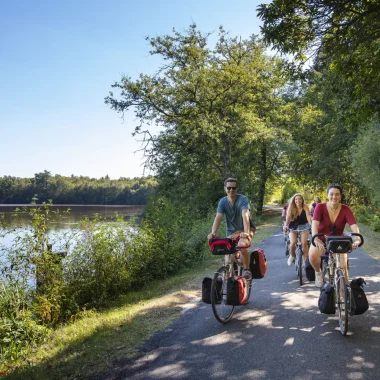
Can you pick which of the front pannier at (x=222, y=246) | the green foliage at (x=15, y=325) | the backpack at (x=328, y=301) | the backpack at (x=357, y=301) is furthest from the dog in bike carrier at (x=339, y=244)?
the green foliage at (x=15, y=325)

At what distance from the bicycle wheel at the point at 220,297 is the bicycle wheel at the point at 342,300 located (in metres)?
1.54

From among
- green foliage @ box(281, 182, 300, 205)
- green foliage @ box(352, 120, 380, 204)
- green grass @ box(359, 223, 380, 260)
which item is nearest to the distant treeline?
green foliage @ box(281, 182, 300, 205)

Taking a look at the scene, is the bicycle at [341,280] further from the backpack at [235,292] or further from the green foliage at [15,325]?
the green foliage at [15,325]

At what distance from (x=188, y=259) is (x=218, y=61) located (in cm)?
1746

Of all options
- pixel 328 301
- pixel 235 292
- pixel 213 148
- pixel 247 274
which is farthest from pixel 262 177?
pixel 328 301

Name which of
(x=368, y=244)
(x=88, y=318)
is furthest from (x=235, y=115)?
(x=88, y=318)

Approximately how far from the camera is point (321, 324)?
5.41 meters

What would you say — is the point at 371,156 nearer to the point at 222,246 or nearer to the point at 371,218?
the point at 371,218

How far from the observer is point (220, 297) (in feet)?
18.1

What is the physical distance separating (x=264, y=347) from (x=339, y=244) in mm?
1607

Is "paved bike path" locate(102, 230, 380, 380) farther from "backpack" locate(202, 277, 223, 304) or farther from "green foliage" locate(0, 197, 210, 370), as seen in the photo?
"green foliage" locate(0, 197, 210, 370)

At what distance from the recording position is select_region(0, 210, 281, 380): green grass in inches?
183

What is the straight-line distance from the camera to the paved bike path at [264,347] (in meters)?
4.02

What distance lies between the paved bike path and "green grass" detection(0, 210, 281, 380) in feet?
0.96
